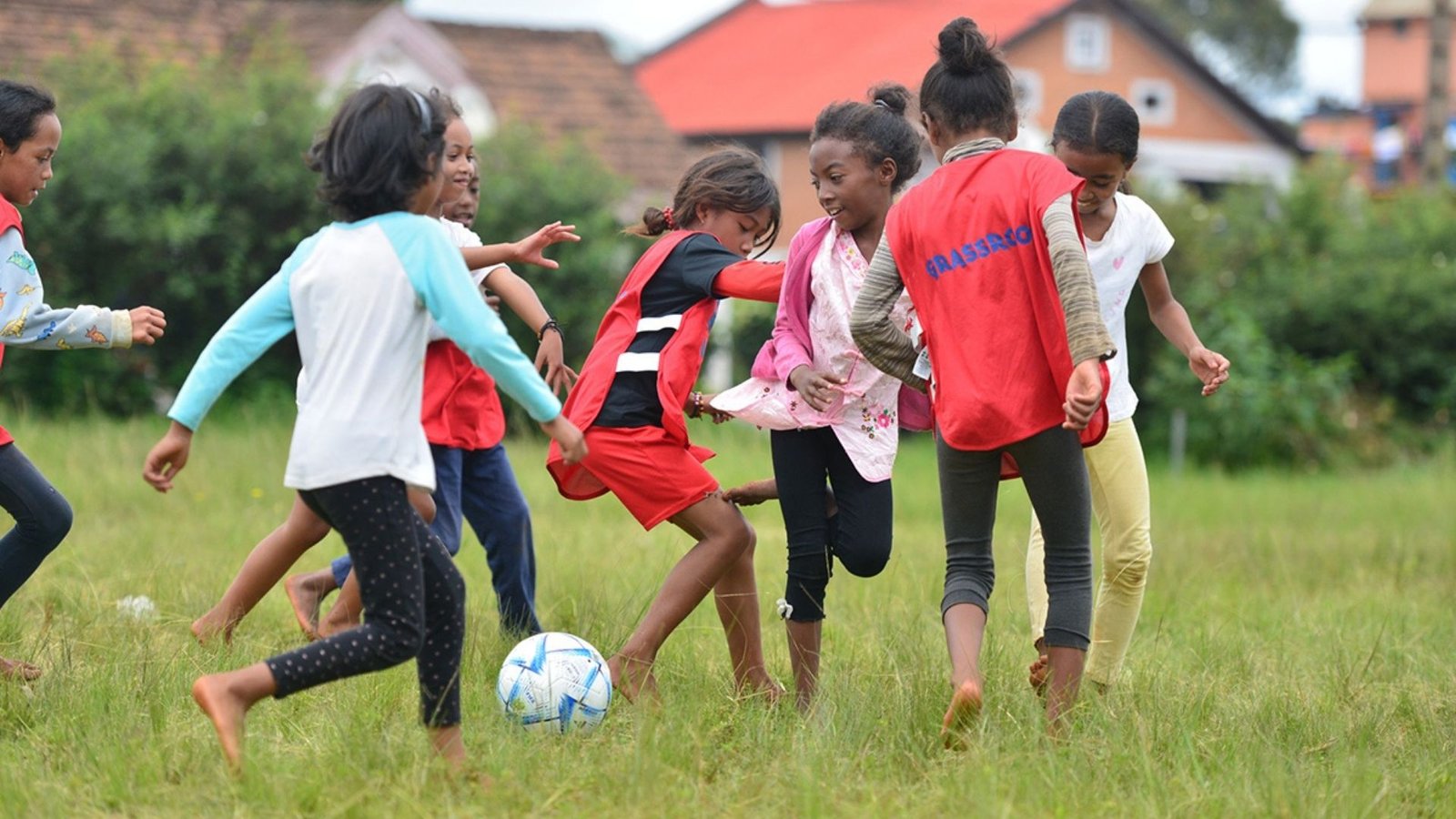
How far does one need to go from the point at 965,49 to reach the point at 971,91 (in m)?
0.13

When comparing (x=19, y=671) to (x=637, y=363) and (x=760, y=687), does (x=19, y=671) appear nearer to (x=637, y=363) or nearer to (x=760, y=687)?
(x=637, y=363)

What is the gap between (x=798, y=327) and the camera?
5.19 meters

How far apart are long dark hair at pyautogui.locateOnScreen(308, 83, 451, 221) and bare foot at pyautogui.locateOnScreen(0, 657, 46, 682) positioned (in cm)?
202

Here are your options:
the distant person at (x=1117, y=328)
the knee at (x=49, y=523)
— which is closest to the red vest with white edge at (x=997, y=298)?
the distant person at (x=1117, y=328)

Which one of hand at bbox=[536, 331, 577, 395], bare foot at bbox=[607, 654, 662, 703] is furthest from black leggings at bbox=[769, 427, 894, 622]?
hand at bbox=[536, 331, 577, 395]

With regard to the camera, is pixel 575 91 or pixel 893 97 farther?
pixel 575 91

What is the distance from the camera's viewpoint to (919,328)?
16.6ft

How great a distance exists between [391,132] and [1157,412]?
16997mm

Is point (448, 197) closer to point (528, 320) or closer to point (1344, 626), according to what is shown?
point (528, 320)

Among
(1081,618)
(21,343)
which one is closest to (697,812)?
(1081,618)

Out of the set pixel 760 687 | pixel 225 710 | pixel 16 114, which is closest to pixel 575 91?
pixel 16 114

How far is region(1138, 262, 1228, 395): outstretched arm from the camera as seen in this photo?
5250 mm

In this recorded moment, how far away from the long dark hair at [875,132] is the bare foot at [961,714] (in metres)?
1.62

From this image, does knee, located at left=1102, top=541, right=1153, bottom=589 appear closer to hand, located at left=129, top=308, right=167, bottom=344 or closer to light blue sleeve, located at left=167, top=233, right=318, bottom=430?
light blue sleeve, located at left=167, top=233, right=318, bottom=430
